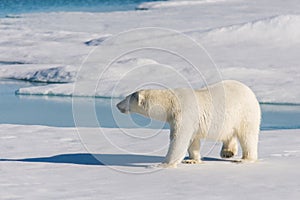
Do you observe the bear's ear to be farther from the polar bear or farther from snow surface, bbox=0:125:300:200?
snow surface, bbox=0:125:300:200

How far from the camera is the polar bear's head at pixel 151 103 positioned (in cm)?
553

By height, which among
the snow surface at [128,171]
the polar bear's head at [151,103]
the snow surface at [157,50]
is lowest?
the snow surface at [128,171]

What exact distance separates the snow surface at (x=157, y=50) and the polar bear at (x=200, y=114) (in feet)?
14.0

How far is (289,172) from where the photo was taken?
5.25 meters

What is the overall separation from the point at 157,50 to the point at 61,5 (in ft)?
62.0

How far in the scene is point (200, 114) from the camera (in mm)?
5539

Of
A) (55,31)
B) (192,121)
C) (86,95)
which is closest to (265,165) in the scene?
(192,121)

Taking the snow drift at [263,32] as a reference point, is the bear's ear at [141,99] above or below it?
below

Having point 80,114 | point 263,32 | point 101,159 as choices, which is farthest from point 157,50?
point 101,159

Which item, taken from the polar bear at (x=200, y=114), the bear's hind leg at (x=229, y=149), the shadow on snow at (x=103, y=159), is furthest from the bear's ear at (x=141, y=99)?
the bear's hind leg at (x=229, y=149)

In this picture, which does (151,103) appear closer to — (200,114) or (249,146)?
(200,114)

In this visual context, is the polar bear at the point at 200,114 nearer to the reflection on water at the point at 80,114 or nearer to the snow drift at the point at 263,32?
the reflection on water at the point at 80,114

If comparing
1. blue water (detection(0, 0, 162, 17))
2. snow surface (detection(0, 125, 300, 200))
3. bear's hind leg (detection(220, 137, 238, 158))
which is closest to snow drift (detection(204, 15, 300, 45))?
snow surface (detection(0, 125, 300, 200))

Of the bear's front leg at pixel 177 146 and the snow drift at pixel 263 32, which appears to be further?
the snow drift at pixel 263 32
